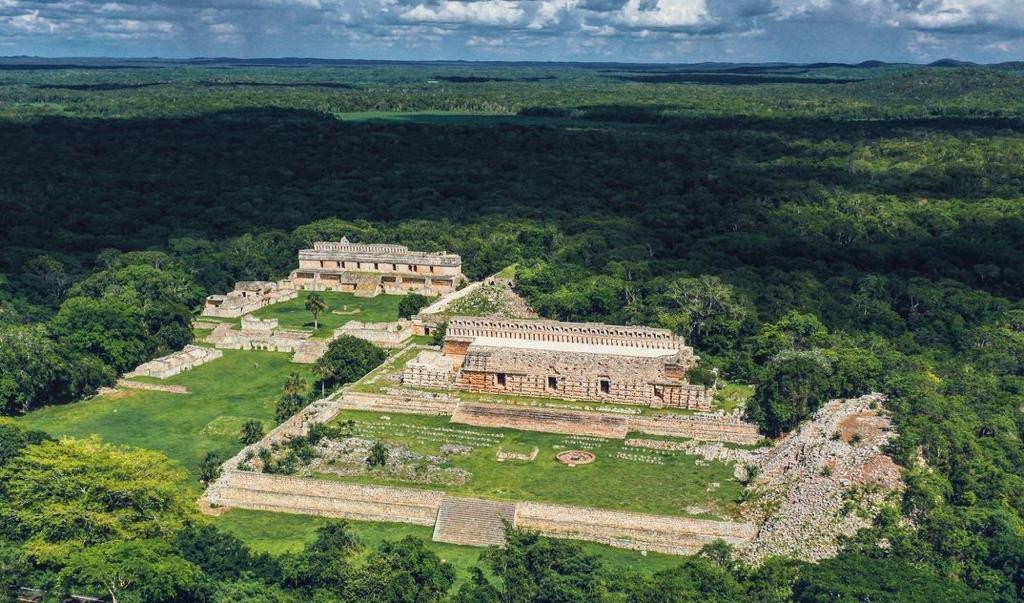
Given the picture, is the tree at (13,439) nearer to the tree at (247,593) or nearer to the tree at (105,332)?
the tree at (247,593)

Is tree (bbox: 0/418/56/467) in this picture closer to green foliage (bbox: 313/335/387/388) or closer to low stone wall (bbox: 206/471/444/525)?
low stone wall (bbox: 206/471/444/525)

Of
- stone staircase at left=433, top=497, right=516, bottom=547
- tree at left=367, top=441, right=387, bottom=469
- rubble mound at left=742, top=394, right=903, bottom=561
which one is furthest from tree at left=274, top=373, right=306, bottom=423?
rubble mound at left=742, top=394, right=903, bottom=561

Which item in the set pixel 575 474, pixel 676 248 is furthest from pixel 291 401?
pixel 676 248

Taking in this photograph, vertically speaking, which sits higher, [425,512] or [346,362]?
[346,362]

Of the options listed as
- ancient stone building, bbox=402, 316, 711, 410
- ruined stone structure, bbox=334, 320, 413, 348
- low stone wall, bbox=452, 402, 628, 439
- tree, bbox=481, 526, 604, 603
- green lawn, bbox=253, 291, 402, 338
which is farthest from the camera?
green lawn, bbox=253, 291, 402, 338

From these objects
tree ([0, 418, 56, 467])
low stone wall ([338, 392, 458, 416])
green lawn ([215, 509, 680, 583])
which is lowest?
green lawn ([215, 509, 680, 583])

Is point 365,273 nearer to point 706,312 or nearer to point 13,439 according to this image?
point 706,312
